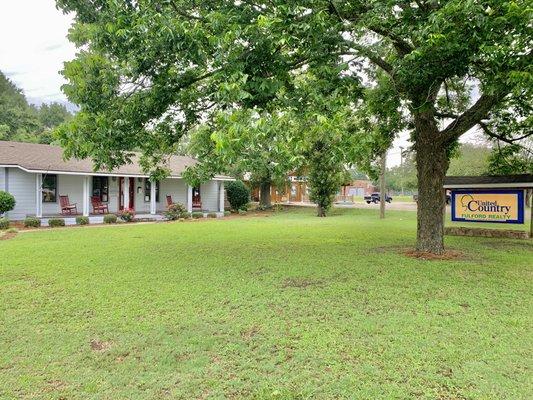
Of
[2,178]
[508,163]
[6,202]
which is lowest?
[6,202]

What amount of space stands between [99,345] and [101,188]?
1842cm

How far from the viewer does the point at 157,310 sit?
17.9 feet

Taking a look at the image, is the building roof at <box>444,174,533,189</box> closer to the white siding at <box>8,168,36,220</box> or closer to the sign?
the sign

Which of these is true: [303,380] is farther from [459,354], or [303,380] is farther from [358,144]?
[358,144]

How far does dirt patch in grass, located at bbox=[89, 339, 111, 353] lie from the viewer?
422 centimetres

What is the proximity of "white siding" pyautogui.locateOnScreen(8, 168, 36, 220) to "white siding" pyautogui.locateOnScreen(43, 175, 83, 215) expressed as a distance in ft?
2.78

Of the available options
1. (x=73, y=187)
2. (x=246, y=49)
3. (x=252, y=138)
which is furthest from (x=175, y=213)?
(x=252, y=138)

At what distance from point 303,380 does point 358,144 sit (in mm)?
3386

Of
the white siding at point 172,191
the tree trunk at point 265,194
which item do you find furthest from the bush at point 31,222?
the tree trunk at point 265,194

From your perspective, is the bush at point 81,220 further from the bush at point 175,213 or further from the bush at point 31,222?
the bush at point 175,213

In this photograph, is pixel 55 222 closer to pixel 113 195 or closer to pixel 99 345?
pixel 113 195

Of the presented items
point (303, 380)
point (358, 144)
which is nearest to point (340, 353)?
point (303, 380)

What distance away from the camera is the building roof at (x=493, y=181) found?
12594mm

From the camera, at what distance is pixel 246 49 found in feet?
19.7
